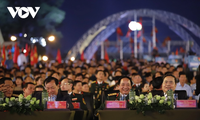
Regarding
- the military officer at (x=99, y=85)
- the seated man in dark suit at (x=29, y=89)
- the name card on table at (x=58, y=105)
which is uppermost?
the military officer at (x=99, y=85)

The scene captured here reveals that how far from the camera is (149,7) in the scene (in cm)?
2109

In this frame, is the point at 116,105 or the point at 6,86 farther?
the point at 6,86

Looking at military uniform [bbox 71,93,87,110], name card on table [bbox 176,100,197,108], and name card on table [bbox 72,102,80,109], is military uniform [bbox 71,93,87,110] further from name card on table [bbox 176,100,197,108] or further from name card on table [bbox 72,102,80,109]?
name card on table [bbox 176,100,197,108]

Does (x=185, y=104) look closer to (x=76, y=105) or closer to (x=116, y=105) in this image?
(x=116, y=105)

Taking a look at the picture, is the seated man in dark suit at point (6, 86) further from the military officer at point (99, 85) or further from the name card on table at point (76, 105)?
the military officer at point (99, 85)

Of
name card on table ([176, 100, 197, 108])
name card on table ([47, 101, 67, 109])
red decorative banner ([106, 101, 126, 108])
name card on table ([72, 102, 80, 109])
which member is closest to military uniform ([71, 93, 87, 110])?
name card on table ([72, 102, 80, 109])

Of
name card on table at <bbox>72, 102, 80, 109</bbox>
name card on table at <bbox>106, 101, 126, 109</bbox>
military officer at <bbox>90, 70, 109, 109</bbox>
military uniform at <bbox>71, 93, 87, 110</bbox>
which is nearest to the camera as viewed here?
name card on table at <bbox>106, 101, 126, 109</bbox>

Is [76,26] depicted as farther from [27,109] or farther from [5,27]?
[27,109]

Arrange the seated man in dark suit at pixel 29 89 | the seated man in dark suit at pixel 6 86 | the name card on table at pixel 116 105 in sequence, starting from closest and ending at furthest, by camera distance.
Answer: the name card on table at pixel 116 105 → the seated man in dark suit at pixel 6 86 → the seated man in dark suit at pixel 29 89

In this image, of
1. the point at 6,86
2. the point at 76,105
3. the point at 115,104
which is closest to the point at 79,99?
the point at 76,105

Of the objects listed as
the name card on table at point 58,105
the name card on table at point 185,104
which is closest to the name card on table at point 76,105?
the name card on table at point 58,105

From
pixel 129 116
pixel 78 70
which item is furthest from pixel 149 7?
pixel 129 116

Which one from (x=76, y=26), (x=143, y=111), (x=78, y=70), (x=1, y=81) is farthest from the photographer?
(x=76, y=26)

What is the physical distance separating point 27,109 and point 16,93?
206cm
